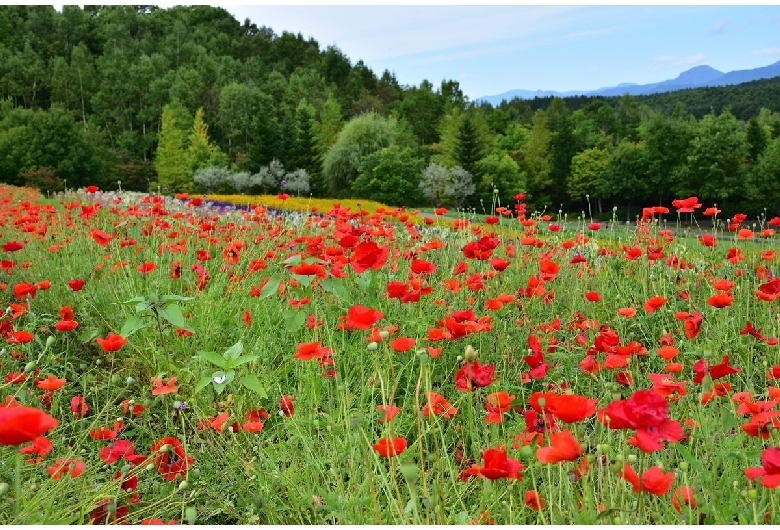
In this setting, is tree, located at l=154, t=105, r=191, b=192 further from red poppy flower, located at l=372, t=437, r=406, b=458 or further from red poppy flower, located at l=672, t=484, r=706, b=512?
red poppy flower, located at l=672, t=484, r=706, b=512

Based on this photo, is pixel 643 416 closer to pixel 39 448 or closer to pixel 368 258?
pixel 368 258

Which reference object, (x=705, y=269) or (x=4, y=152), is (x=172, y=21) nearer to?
(x=4, y=152)

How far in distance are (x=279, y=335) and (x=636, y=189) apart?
1862 inches

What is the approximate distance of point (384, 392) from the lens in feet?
5.91

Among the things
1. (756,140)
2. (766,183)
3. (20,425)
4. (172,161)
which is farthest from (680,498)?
(756,140)

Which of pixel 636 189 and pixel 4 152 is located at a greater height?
pixel 4 152

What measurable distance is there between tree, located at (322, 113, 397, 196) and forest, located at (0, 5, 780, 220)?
0.29ft

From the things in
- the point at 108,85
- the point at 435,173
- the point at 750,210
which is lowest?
the point at 750,210

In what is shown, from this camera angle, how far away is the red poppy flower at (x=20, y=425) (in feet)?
3.19

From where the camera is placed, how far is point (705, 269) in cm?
440

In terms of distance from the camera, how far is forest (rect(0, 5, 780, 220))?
3666cm

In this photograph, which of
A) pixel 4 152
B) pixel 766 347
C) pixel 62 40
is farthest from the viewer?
pixel 62 40

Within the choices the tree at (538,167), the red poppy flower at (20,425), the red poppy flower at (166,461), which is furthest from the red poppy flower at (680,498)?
the tree at (538,167)

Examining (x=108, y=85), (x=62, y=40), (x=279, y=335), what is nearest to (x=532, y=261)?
(x=279, y=335)
